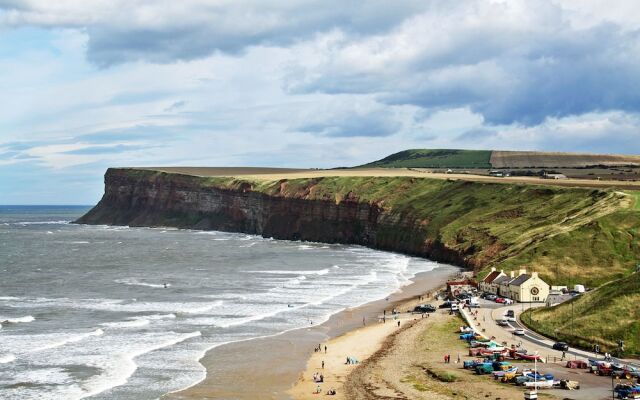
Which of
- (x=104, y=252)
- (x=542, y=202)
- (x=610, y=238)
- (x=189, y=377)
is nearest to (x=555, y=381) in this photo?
(x=189, y=377)

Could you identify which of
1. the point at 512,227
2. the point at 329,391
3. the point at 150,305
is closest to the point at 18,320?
the point at 150,305

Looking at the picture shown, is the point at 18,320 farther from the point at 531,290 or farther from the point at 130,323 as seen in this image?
the point at 531,290

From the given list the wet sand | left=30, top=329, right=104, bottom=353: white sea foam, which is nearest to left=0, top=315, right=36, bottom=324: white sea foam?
left=30, top=329, right=104, bottom=353: white sea foam

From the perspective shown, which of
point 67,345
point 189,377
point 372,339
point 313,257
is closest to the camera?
point 189,377

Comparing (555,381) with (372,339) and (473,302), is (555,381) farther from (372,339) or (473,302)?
(473,302)

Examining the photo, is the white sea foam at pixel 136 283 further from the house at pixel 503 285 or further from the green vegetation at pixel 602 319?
the green vegetation at pixel 602 319

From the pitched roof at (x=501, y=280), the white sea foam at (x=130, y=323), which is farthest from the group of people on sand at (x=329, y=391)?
the pitched roof at (x=501, y=280)
